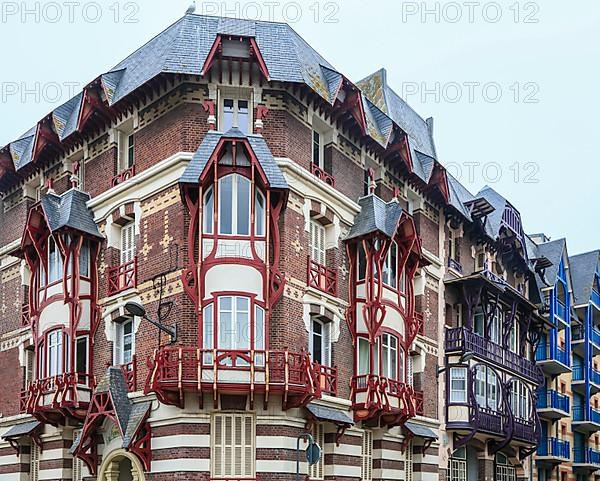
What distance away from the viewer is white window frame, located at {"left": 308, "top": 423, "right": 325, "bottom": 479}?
2533cm

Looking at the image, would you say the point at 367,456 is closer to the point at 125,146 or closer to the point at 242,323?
the point at 242,323

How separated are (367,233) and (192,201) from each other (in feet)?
19.8

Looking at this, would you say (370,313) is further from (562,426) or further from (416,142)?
(562,426)

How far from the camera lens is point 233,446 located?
23484 mm

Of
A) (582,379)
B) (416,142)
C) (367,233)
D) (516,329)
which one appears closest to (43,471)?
(367,233)

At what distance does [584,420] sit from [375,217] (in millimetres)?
32289

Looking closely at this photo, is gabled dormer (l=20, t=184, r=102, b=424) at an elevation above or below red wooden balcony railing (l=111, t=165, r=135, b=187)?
below

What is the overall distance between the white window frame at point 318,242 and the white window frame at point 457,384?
981cm

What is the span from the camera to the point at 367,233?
2753 cm

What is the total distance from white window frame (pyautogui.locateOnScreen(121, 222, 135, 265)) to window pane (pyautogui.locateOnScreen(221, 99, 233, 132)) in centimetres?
410

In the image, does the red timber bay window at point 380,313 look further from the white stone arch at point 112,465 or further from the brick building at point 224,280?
the white stone arch at point 112,465

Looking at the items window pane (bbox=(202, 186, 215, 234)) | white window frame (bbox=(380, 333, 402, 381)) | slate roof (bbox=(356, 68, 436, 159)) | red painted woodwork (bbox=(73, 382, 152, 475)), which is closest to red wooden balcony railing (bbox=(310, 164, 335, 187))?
window pane (bbox=(202, 186, 215, 234))

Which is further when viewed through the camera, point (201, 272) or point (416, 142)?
point (416, 142)

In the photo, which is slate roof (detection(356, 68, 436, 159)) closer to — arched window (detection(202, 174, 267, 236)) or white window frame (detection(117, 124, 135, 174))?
white window frame (detection(117, 124, 135, 174))
